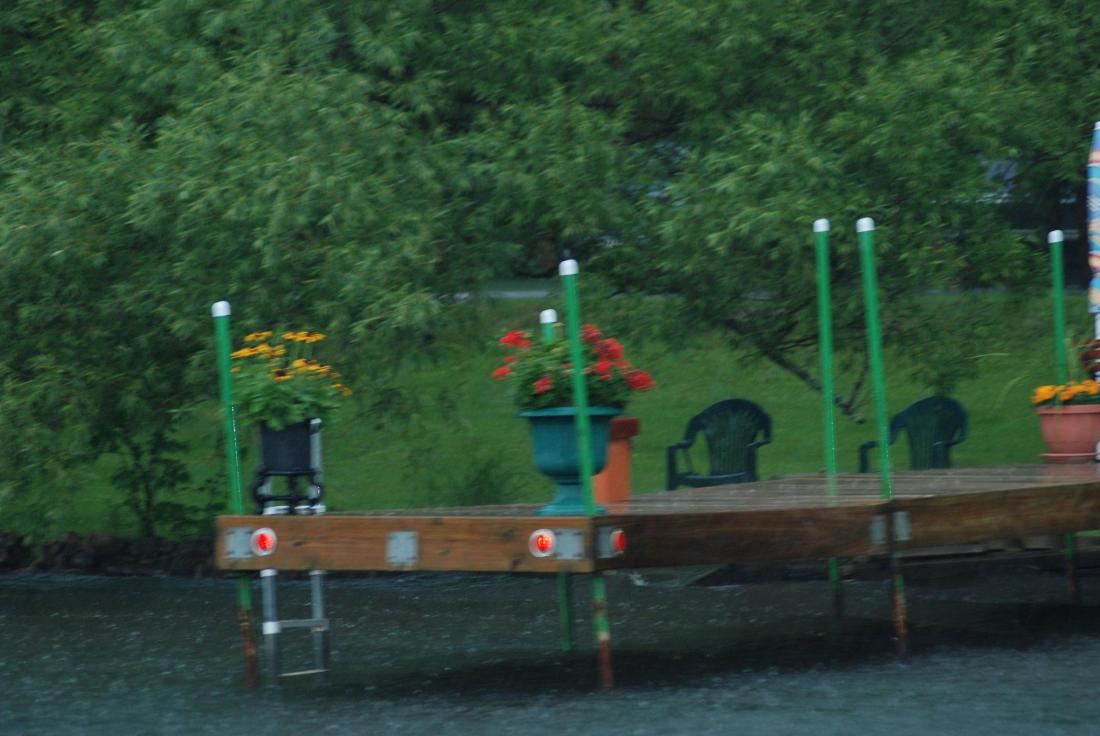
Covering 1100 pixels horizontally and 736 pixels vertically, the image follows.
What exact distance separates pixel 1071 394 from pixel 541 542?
4.51m

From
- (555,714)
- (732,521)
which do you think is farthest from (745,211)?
(555,714)

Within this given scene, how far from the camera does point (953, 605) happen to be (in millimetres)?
11555

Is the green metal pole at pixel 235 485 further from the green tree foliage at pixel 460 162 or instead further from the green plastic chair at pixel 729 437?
the green plastic chair at pixel 729 437

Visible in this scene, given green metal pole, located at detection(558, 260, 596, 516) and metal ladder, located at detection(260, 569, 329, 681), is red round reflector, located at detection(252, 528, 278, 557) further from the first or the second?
green metal pole, located at detection(558, 260, 596, 516)

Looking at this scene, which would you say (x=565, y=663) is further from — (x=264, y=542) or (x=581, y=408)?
(x=581, y=408)

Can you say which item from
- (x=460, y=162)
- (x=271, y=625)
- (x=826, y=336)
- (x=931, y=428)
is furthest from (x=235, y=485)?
(x=931, y=428)

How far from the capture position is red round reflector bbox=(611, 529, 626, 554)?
792cm

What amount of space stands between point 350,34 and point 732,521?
5713 mm

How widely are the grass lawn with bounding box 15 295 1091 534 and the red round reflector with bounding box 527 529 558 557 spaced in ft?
5.01

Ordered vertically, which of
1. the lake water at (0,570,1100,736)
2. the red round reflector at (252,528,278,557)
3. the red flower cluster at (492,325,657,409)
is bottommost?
the lake water at (0,570,1100,736)

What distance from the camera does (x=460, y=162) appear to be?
12.7 meters

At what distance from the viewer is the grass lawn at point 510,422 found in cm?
1356

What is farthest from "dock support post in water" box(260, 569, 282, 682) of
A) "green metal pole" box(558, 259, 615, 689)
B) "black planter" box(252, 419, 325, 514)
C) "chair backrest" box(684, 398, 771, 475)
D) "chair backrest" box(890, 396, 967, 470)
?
"chair backrest" box(890, 396, 967, 470)

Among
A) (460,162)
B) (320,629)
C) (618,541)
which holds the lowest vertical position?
(320,629)
